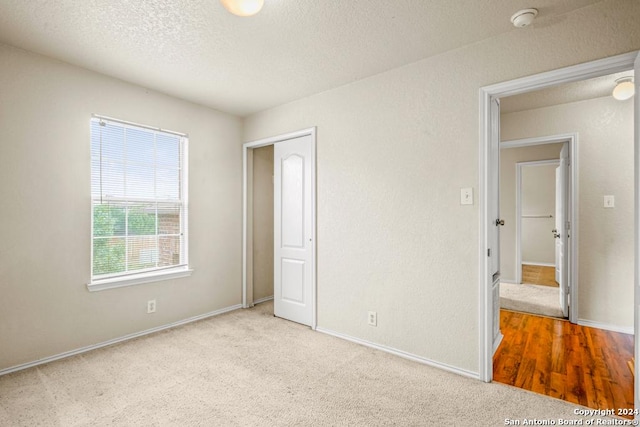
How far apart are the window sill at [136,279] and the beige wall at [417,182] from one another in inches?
62.8

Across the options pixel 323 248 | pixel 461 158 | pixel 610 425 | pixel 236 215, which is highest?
pixel 461 158

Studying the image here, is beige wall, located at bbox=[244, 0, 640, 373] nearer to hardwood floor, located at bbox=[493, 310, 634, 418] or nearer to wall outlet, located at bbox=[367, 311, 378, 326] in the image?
wall outlet, located at bbox=[367, 311, 378, 326]

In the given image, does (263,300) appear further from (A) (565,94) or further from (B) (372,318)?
(A) (565,94)

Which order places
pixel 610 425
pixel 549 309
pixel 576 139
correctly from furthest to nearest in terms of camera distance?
pixel 549 309
pixel 576 139
pixel 610 425

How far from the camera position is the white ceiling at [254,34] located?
6.58 ft

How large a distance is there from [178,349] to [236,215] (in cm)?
178

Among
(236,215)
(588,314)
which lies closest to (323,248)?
(236,215)

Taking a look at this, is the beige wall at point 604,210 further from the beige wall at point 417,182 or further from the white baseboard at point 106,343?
the white baseboard at point 106,343

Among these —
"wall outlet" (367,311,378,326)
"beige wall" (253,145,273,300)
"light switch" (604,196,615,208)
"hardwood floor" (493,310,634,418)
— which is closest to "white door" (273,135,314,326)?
"beige wall" (253,145,273,300)

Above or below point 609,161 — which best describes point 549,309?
below

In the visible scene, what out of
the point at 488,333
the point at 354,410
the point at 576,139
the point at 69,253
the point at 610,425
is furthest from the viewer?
the point at 576,139

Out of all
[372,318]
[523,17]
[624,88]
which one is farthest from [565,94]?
[372,318]

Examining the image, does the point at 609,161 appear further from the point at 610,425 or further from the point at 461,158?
the point at 610,425

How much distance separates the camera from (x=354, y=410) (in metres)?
2.00
